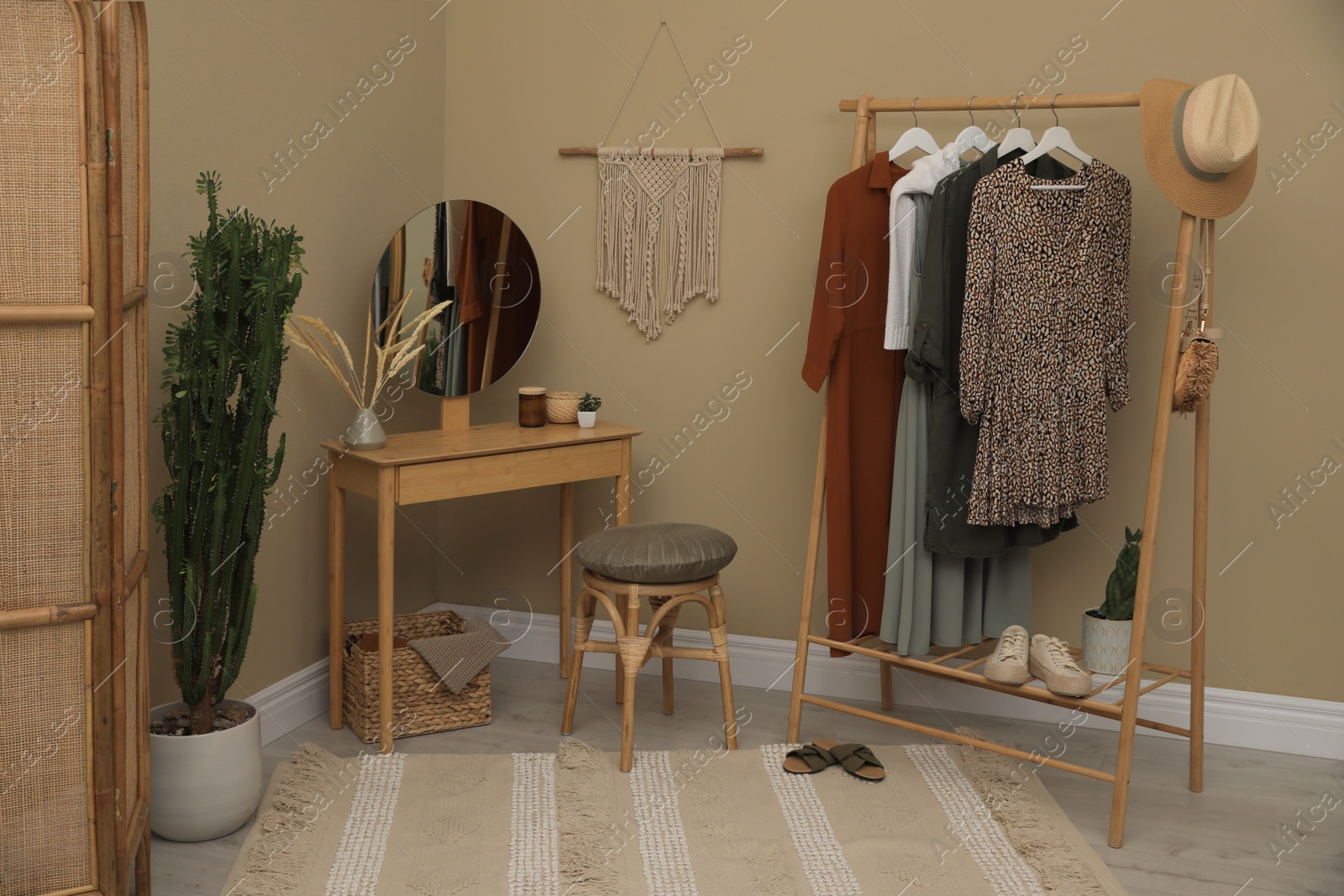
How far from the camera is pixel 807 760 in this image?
8.25ft

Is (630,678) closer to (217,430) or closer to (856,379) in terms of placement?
(856,379)

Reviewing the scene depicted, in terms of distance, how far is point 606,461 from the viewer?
2.95 metres

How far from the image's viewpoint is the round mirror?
289cm

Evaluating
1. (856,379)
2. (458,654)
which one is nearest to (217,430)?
(458,654)

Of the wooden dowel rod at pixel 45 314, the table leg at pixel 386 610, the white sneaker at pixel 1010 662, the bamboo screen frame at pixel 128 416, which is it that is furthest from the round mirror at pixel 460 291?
the white sneaker at pixel 1010 662

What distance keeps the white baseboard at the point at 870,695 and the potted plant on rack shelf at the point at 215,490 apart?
0.51 meters

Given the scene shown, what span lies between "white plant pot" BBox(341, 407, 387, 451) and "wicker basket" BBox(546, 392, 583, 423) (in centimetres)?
58

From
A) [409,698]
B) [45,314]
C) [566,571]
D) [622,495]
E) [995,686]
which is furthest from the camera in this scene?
[566,571]

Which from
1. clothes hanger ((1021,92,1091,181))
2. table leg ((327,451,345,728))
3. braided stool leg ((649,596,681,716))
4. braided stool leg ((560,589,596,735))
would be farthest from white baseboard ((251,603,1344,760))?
clothes hanger ((1021,92,1091,181))

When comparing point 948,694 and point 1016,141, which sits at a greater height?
point 1016,141

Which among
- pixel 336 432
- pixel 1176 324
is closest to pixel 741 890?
pixel 1176 324

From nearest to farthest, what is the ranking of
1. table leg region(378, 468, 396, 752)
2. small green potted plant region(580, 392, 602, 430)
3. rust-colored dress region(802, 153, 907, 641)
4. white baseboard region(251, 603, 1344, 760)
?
table leg region(378, 468, 396, 752) → rust-colored dress region(802, 153, 907, 641) → white baseboard region(251, 603, 1344, 760) → small green potted plant region(580, 392, 602, 430)

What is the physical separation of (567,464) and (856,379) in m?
0.81

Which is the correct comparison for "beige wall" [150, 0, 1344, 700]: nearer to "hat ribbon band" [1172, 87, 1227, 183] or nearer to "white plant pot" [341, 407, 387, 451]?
"white plant pot" [341, 407, 387, 451]
